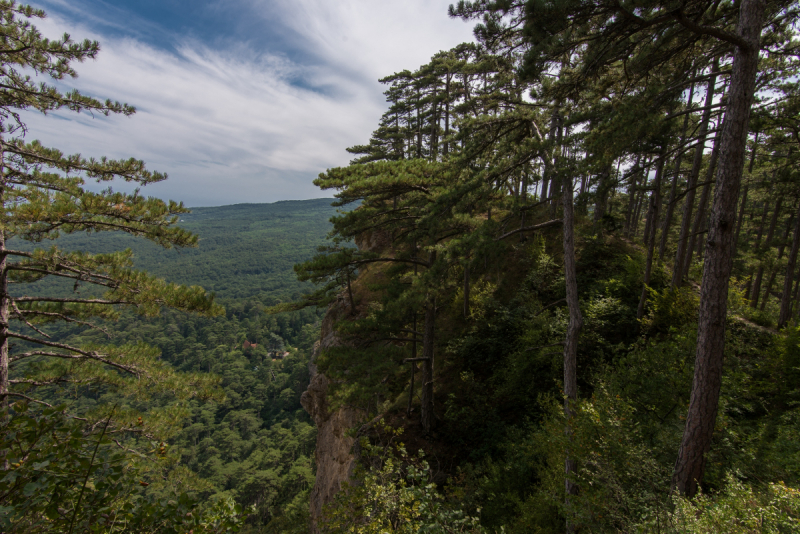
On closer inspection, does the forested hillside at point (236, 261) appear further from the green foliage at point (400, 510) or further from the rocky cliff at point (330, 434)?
the green foliage at point (400, 510)

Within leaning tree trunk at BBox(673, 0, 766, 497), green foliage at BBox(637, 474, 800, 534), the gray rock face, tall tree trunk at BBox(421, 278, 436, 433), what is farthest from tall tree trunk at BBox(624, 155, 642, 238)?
the gray rock face

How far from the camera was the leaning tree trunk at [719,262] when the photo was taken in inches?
139

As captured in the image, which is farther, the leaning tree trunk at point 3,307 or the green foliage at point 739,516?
the leaning tree trunk at point 3,307

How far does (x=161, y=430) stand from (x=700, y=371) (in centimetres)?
806

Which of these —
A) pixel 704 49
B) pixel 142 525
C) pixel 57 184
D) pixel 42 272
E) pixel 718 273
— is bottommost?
pixel 142 525

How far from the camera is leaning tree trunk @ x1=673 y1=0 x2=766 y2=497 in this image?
353 centimetres

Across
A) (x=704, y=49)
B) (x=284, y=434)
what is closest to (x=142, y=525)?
(x=704, y=49)

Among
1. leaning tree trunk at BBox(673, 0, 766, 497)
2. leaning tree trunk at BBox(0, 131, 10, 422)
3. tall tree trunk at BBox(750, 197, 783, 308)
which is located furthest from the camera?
tall tree trunk at BBox(750, 197, 783, 308)

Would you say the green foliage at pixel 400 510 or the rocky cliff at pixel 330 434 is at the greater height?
the green foliage at pixel 400 510

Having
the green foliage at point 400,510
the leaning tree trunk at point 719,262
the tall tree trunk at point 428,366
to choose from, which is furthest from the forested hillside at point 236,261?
the leaning tree trunk at point 719,262

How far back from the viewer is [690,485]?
3658 millimetres

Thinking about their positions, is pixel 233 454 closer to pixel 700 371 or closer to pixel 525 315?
pixel 525 315

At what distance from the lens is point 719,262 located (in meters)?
3.66

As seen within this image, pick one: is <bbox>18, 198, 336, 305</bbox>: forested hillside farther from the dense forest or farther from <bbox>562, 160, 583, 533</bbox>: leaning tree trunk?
<bbox>562, 160, 583, 533</bbox>: leaning tree trunk
